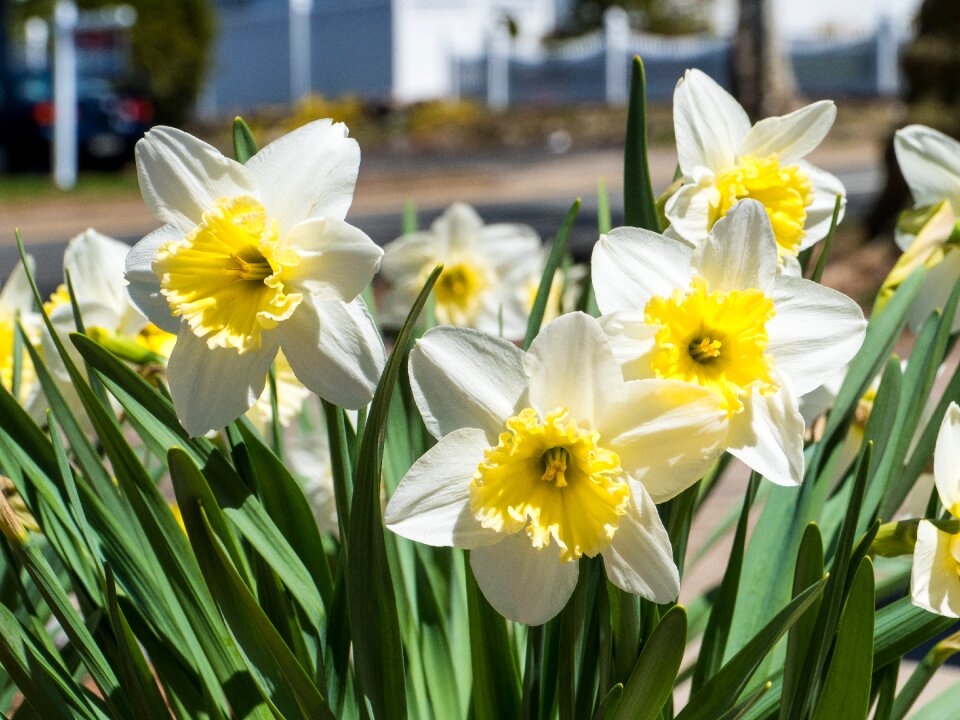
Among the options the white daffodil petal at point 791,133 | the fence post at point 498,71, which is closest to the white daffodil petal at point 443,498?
the white daffodil petal at point 791,133

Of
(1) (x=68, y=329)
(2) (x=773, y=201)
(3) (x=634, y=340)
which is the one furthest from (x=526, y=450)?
(1) (x=68, y=329)

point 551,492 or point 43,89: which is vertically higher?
point 551,492

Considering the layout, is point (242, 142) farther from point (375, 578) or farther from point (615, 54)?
point (615, 54)

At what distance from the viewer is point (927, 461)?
1.22 m

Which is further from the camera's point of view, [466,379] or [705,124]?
[705,124]

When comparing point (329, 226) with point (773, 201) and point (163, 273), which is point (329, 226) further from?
point (773, 201)

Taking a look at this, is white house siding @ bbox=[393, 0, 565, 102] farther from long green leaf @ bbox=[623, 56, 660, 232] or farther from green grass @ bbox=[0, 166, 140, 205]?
long green leaf @ bbox=[623, 56, 660, 232]

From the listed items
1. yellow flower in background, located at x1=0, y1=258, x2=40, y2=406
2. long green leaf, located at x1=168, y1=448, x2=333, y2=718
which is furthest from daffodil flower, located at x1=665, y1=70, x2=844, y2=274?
yellow flower in background, located at x1=0, y1=258, x2=40, y2=406

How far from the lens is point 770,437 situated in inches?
35.1

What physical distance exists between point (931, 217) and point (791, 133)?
26 centimetres

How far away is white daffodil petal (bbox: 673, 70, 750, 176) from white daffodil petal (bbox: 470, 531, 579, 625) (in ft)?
1.30

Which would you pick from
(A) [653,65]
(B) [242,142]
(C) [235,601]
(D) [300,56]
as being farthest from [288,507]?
(D) [300,56]

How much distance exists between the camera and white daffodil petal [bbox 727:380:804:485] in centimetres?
88

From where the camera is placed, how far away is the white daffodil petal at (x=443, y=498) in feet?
2.87
